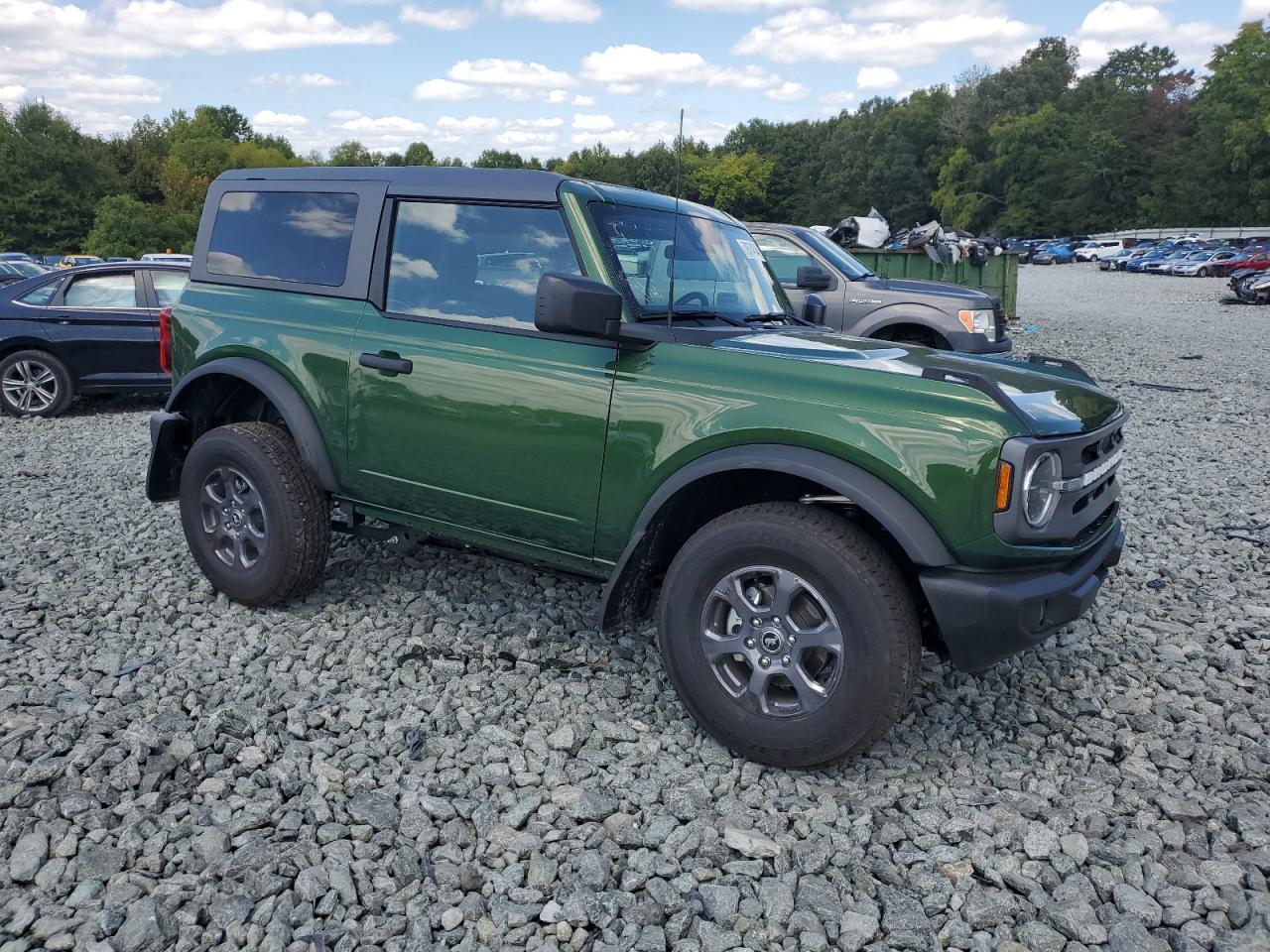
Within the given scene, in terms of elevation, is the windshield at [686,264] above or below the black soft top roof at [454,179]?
below

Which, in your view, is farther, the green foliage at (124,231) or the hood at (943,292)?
the green foliage at (124,231)

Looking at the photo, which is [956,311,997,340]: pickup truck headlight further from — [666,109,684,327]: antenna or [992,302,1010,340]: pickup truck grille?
[666,109,684,327]: antenna

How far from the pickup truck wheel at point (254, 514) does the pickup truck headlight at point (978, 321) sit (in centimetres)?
767

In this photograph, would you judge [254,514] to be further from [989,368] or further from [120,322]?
[120,322]

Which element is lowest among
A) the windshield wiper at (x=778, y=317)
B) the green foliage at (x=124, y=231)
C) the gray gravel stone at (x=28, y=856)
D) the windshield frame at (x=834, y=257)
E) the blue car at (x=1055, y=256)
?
the gray gravel stone at (x=28, y=856)

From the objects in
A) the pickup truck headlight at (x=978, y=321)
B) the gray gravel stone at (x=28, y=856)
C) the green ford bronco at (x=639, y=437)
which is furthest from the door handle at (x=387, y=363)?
the pickup truck headlight at (x=978, y=321)

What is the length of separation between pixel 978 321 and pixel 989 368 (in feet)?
23.4

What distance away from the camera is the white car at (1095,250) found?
60653mm

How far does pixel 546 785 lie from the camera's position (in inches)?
132

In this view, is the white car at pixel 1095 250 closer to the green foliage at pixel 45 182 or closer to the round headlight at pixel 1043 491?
the round headlight at pixel 1043 491

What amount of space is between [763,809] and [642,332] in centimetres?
169

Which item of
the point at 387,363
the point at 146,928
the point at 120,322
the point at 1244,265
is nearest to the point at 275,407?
the point at 387,363

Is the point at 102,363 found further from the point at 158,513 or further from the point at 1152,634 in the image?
the point at 1152,634

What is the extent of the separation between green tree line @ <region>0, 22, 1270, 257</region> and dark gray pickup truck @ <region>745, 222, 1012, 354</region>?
3475 centimetres
